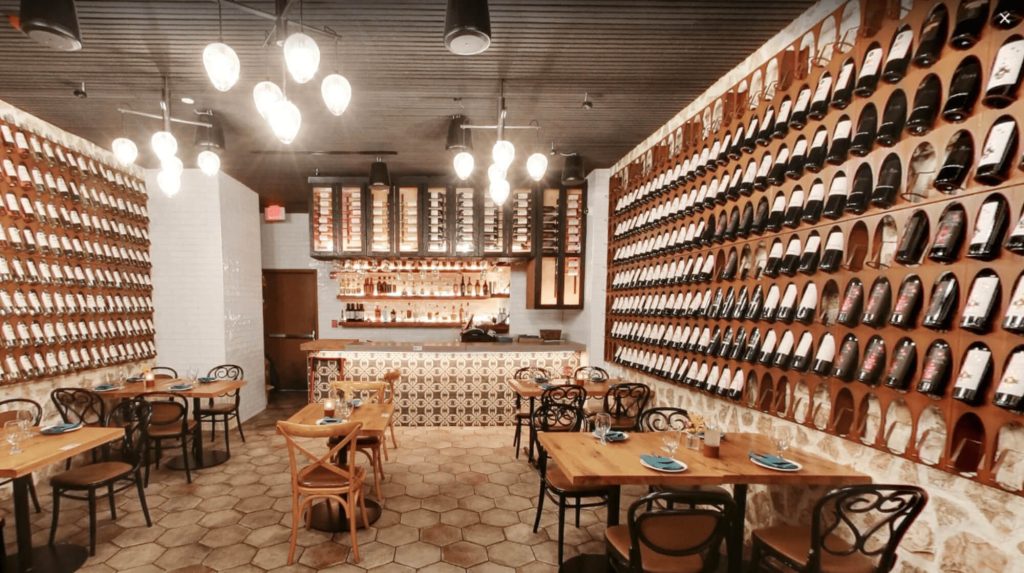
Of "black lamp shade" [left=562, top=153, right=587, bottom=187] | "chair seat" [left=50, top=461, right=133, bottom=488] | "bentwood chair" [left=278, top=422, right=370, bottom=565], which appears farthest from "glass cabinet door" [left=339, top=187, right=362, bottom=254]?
"bentwood chair" [left=278, top=422, right=370, bottom=565]

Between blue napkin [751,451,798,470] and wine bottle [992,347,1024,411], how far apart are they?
92cm

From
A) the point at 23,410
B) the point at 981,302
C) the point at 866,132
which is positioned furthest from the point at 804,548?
the point at 23,410

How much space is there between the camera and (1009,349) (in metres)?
1.70

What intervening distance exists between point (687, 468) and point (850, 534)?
0.91 metres

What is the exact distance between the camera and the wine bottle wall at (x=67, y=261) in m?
4.09

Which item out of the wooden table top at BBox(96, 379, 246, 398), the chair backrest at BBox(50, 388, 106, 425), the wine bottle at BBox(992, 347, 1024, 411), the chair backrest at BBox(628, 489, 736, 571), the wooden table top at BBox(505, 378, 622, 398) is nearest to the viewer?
the wine bottle at BBox(992, 347, 1024, 411)

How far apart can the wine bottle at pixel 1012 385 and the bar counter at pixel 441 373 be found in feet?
15.4

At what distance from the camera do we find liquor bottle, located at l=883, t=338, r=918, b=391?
6.68 feet

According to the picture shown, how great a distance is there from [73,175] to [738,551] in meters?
6.98

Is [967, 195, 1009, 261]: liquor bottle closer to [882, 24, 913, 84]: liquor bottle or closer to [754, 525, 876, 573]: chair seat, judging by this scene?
[882, 24, 913, 84]: liquor bottle

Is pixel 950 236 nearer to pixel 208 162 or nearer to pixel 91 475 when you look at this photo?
pixel 208 162

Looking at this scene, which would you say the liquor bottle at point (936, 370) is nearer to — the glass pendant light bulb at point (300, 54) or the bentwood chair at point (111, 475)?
the glass pendant light bulb at point (300, 54)

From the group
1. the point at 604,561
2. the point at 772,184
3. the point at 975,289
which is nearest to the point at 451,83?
the point at 772,184

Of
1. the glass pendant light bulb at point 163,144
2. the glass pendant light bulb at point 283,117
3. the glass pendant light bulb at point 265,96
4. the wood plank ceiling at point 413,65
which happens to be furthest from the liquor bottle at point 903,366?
the glass pendant light bulb at point 163,144
